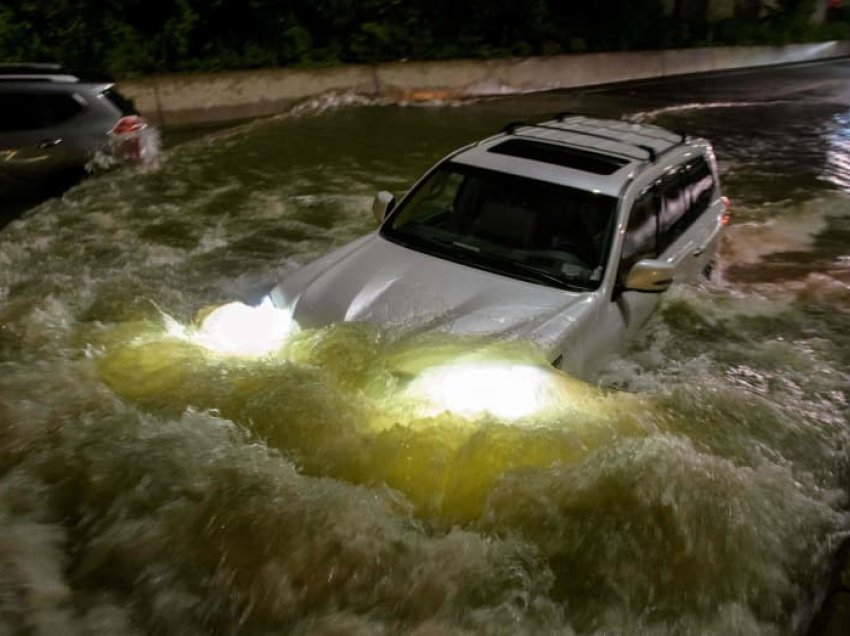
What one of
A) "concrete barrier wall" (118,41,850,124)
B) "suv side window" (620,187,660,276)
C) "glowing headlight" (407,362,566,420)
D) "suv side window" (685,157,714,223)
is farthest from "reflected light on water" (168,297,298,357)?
"concrete barrier wall" (118,41,850,124)

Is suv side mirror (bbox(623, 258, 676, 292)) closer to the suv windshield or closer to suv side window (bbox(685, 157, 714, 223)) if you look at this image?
the suv windshield

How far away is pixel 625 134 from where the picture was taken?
6.62 metres

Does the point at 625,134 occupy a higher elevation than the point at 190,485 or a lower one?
higher

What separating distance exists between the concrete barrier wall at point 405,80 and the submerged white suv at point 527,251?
398 inches

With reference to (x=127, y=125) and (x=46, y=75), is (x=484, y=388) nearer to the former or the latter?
(x=127, y=125)

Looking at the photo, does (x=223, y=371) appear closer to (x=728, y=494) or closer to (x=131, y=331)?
(x=131, y=331)

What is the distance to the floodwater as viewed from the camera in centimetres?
401

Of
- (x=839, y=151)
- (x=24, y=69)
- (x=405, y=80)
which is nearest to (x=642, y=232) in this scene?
(x=24, y=69)

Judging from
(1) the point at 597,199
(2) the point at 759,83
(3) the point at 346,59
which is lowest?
(2) the point at 759,83

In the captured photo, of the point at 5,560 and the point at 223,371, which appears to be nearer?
the point at 5,560

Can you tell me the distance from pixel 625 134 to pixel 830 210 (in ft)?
19.1

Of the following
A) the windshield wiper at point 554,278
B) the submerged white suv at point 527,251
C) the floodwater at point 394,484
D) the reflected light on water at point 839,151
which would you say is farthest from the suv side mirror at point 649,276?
the reflected light on water at point 839,151

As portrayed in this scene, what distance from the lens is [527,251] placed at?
5.46 metres

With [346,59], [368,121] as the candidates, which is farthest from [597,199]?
[346,59]
